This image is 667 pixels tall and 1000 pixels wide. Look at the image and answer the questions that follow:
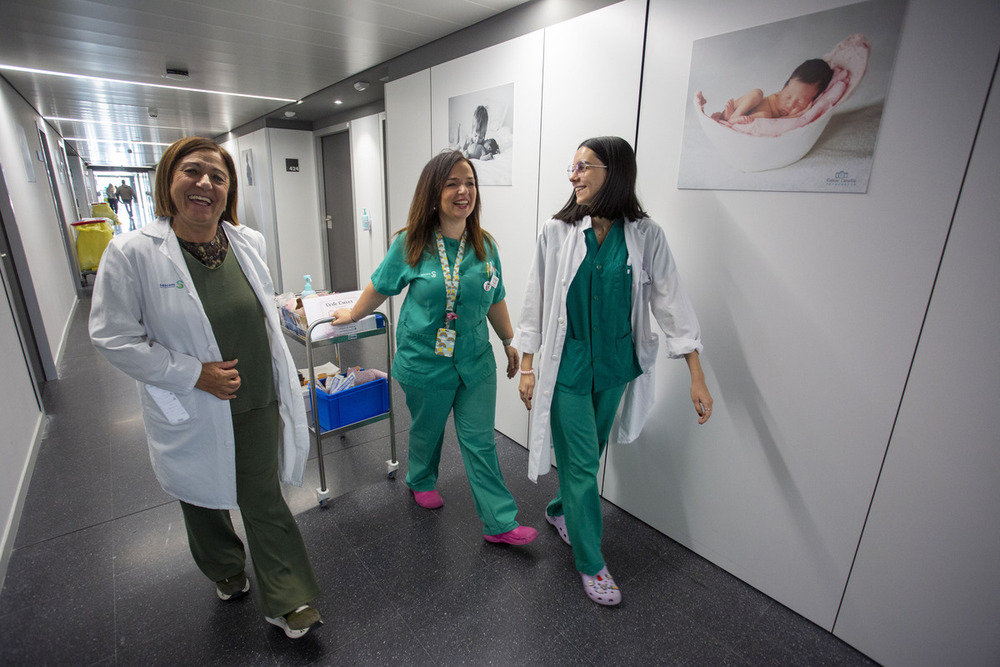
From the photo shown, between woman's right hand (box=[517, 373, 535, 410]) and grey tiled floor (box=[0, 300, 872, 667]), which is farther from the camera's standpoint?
woman's right hand (box=[517, 373, 535, 410])

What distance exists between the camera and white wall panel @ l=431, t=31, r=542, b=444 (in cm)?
248

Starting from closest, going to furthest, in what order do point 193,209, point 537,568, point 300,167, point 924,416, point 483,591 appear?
point 193,209 < point 924,416 < point 483,591 < point 537,568 < point 300,167

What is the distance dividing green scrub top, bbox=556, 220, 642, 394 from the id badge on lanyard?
473 millimetres

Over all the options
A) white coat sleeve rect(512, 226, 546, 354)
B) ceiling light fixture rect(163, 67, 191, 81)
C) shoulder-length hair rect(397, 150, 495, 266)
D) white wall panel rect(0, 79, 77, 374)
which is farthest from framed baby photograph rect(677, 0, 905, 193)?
white wall panel rect(0, 79, 77, 374)

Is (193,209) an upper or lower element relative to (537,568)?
upper

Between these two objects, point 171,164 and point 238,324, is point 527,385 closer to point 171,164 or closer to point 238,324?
point 238,324

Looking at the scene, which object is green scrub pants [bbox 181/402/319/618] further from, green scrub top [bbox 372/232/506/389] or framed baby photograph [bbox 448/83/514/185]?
framed baby photograph [bbox 448/83/514/185]

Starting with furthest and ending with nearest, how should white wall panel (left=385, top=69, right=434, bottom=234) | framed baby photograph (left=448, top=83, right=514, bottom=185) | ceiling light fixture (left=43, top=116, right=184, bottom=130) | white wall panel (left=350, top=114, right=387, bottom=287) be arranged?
ceiling light fixture (left=43, top=116, right=184, bottom=130) → white wall panel (left=350, top=114, right=387, bottom=287) → white wall panel (left=385, top=69, right=434, bottom=234) → framed baby photograph (left=448, top=83, right=514, bottom=185)

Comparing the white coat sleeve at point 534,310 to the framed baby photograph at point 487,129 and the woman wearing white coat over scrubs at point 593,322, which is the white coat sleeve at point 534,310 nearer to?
the woman wearing white coat over scrubs at point 593,322

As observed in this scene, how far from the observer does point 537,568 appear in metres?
2.01

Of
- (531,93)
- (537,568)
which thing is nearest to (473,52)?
(531,93)

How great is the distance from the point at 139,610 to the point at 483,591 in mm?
1267

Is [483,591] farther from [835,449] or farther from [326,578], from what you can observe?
[835,449]

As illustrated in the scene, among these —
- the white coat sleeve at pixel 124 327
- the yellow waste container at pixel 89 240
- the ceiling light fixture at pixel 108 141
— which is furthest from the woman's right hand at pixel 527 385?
the ceiling light fixture at pixel 108 141
